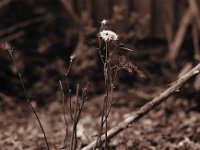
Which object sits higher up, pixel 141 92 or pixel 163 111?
pixel 141 92

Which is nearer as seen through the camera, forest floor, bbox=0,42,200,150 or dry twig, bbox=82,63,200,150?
dry twig, bbox=82,63,200,150

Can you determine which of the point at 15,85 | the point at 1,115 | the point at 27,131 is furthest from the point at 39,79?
the point at 27,131

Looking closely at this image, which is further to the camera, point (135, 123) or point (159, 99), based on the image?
point (135, 123)

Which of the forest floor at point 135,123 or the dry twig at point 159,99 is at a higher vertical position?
the forest floor at point 135,123

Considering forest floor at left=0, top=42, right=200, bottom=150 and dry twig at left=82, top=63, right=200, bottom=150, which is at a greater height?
forest floor at left=0, top=42, right=200, bottom=150

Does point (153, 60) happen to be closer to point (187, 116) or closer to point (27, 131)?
point (187, 116)

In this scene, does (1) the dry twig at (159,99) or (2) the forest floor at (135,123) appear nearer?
(1) the dry twig at (159,99)

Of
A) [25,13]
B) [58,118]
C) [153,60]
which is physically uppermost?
[25,13]

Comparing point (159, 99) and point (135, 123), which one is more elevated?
point (135, 123)
